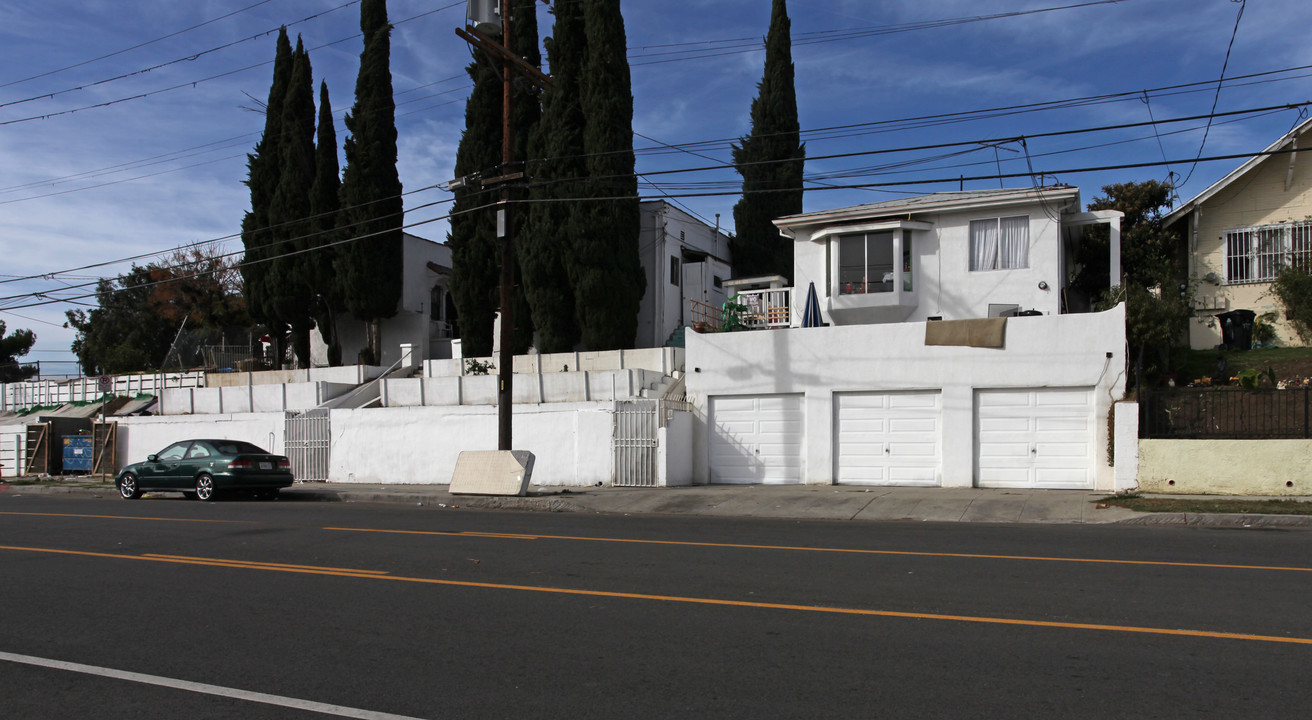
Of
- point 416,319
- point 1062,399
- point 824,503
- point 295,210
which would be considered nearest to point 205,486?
point 824,503

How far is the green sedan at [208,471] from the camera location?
2059 cm

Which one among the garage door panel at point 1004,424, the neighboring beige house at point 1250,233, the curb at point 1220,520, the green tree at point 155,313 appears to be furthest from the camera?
the green tree at point 155,313

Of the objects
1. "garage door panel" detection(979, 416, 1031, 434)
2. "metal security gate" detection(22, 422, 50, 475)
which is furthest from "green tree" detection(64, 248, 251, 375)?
"garage door panel" detection(979, 416, 1031, 434)

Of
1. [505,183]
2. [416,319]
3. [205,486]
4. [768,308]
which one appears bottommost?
[205,486]

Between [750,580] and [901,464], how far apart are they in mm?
11620

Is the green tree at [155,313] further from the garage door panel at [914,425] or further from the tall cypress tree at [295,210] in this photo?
the garage door panel at [914,425]

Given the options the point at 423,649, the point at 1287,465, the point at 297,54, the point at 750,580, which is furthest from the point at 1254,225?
the point at 297,54

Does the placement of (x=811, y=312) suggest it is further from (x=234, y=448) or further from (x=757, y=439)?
(x=234, y=448)

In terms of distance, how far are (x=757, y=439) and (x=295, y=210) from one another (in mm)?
25012

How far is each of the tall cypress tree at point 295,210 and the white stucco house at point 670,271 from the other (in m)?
13.9

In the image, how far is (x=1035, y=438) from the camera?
18.7m

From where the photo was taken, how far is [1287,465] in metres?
15.9

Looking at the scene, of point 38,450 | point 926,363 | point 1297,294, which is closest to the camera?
point 926,363

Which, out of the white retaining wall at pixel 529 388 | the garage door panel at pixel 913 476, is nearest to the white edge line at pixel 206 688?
the garage door panel at pixel 913 476
